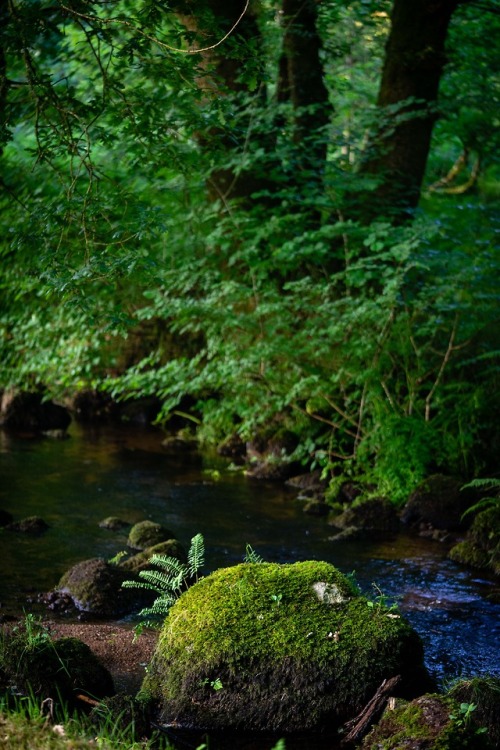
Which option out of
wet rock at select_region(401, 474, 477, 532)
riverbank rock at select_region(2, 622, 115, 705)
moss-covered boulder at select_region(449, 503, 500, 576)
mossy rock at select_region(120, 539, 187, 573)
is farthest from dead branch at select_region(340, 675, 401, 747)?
wet rock at select_region(401, 474, 477, 532)

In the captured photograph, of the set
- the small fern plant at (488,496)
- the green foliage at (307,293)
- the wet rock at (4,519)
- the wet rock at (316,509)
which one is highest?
the green foliage at (307,293)

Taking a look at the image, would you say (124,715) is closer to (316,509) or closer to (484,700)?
(484,700)

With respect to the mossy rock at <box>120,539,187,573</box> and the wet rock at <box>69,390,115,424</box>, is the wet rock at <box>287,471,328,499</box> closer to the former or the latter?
the mossy rock at <box>120,539,187,573</box>

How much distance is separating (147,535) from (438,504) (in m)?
3.20

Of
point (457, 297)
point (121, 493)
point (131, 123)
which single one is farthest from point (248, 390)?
point (131, 123)

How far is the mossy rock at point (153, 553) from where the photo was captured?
7.03 metres

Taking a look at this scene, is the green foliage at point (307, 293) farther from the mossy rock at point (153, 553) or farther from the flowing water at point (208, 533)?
the mossy rock at point (153, 553)

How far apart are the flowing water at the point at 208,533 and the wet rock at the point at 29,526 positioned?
113 millimetres

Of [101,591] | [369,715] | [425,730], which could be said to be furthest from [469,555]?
[425,730]

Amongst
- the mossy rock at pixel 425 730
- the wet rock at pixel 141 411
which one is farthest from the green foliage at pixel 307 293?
the mossy rock at pixel 425 730

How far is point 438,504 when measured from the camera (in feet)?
29.0

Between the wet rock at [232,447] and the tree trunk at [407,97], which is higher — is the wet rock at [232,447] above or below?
below

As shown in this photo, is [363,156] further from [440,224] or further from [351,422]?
[351,422]

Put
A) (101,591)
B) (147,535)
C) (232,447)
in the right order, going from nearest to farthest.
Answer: (101,591)
(147,535)
(232,447)
